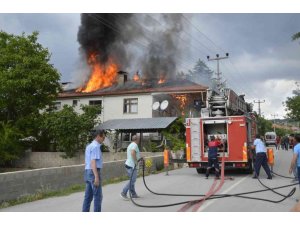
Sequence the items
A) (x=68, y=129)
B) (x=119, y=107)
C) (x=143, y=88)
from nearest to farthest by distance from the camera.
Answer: (x=68, y=129), (x=119, y=107), (x=143, y=88)

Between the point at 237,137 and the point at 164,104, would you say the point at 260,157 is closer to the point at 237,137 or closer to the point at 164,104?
the point at 237,137

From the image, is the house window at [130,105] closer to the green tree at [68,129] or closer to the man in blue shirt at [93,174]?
the green tree at [68,129]

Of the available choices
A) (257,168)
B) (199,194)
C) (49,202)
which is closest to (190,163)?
(257,168)

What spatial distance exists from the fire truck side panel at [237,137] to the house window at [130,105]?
2046 centimetres

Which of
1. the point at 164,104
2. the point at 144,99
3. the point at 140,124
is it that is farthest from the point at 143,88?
the point at 140,124

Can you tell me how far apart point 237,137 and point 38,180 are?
24.1 ft

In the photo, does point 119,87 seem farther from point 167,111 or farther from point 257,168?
point 257,168

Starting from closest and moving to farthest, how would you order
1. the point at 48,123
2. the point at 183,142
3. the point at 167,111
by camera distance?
the point at 183,142 < the point at 48,123 < the point at 167,111

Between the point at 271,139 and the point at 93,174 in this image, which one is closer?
the point at 93,174

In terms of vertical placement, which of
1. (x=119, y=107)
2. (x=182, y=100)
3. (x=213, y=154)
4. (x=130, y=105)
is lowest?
(x=213, y=154)

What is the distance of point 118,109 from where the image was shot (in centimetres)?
3447

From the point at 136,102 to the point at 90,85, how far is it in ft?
32.9

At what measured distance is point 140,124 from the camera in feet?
98.0

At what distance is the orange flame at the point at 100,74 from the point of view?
41969 mm
